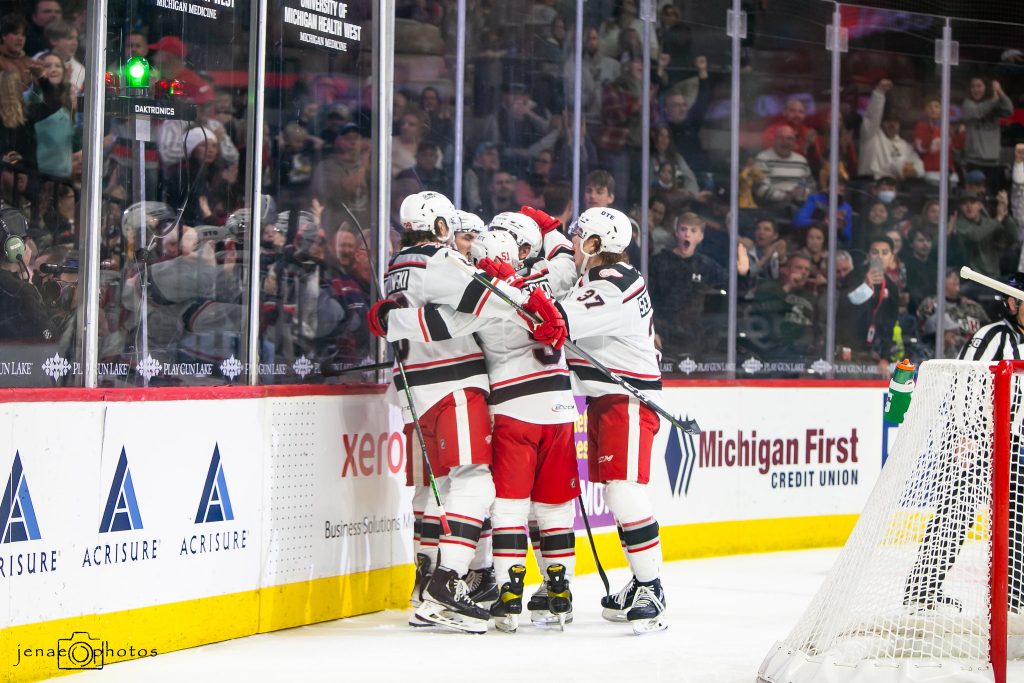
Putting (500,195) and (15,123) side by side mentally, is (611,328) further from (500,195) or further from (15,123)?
(15,123)

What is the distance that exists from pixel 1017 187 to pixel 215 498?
253 inches

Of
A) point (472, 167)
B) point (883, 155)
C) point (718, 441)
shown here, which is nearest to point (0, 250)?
point (472, 167)

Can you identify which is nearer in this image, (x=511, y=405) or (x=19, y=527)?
(x=19, y=527)

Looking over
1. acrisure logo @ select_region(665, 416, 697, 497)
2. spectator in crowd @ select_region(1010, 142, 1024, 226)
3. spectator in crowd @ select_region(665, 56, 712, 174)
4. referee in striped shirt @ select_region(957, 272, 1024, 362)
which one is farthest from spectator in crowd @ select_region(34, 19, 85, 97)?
spectator in crowd @ select_region(1010, 142, 1024, 226)

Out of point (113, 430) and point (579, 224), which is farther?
point (579, 224)

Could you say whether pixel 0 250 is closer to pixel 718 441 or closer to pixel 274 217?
pixel 274 217

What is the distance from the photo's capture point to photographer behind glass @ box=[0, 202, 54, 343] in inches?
174

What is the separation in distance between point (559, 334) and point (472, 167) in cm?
203

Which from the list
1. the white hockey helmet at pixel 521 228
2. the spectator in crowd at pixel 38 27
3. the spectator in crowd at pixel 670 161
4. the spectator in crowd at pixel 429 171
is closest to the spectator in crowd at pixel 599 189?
the spectator in crowd at pixel 670 161

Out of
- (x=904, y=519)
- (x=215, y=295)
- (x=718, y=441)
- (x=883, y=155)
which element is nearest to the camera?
(x=904, y=519)

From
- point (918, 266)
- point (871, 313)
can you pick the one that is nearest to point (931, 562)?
point (871, 313)

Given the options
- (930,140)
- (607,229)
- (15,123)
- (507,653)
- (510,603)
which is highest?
(930,140)

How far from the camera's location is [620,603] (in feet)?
17.8

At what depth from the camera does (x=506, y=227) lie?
538 centimetres
